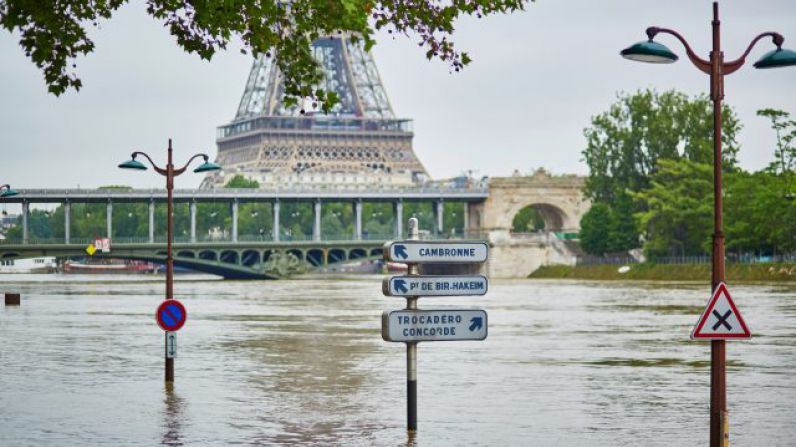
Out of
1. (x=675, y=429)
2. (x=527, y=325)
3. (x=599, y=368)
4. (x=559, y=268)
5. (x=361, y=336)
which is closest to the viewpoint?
(x=675, y=429)

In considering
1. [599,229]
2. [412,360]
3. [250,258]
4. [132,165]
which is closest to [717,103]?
[412,360]

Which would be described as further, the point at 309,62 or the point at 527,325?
the point at 527,325

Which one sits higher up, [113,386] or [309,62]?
[309,62]

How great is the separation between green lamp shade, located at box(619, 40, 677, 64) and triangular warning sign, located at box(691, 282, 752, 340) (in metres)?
2.91

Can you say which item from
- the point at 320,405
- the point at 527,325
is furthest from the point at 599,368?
the point at 527,325

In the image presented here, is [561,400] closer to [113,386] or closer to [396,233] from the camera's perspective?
[113,386]

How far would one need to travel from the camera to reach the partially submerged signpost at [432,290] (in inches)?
734

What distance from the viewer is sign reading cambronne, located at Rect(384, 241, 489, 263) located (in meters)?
18.6

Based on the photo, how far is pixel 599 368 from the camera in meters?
32.7

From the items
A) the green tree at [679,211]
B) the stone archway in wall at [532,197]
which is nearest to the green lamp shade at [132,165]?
the green tree at [679,211]

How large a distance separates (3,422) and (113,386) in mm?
5959

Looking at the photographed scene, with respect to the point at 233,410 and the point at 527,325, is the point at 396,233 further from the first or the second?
the point at 233,410

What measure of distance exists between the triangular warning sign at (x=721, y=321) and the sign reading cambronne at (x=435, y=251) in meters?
2.78

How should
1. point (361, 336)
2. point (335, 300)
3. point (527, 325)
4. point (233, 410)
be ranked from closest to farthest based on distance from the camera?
point (233, 410) → point (361, 336) → point (527, 325) → point (335, 300)
